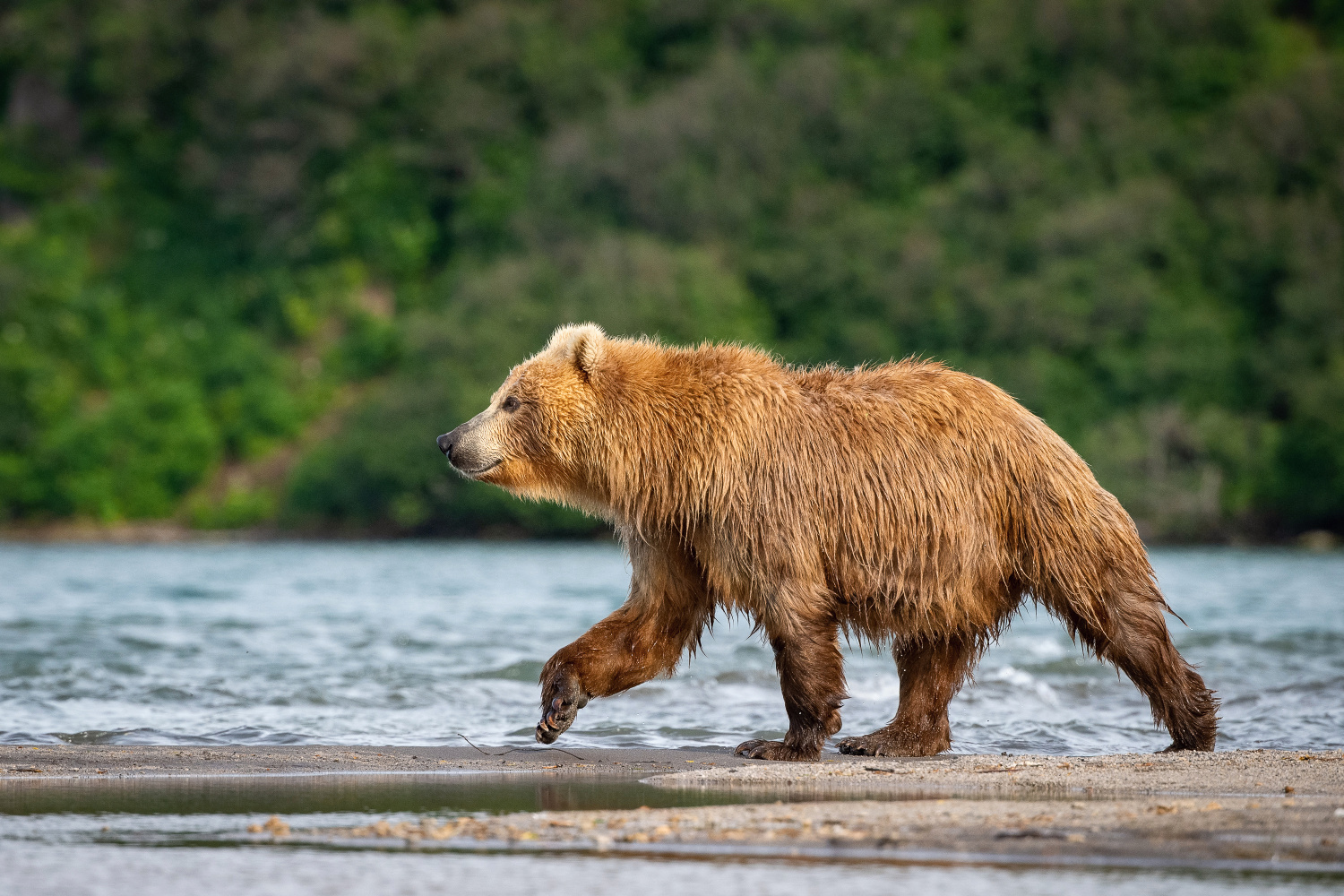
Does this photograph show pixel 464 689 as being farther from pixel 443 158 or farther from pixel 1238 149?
pixel 443 158

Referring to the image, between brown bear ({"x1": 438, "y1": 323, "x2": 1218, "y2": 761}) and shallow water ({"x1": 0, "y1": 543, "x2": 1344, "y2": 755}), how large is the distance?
41cm

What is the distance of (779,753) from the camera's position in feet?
25.7

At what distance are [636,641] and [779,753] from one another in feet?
2.71

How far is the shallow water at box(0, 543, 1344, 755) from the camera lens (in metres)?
9.23

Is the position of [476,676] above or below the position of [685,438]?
below

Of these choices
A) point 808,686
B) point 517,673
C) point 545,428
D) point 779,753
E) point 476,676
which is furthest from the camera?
point 517,673

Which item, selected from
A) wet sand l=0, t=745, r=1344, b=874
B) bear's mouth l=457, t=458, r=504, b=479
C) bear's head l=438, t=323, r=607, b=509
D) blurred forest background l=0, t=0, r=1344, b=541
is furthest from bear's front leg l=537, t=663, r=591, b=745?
blurred forest background l=0, t=0, r=1344, b=541

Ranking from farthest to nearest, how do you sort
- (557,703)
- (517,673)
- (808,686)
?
(517,673), (557,703), (808,686)

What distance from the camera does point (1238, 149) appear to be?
57.7m

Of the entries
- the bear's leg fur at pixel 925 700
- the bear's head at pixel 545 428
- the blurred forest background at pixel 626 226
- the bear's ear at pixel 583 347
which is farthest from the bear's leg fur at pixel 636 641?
the blurred forest background at pixel 626 226

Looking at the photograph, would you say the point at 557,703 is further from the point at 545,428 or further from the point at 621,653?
the point at 545,428

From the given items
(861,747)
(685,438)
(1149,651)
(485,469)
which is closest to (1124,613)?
(1149,651)

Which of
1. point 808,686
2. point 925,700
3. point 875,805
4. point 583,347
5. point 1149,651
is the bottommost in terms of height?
point 875,805

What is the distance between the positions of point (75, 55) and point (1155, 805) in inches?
2798
